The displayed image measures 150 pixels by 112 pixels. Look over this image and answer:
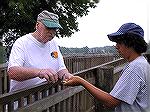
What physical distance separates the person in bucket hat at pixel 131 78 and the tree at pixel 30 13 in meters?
12.9

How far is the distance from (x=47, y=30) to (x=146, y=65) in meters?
1.40

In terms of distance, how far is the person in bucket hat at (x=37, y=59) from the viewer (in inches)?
134

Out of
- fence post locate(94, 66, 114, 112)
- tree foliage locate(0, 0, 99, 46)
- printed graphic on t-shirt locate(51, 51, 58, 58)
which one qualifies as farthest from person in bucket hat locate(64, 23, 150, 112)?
tree foliage locate(0, 0, 99, 46)

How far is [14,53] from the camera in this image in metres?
3.59

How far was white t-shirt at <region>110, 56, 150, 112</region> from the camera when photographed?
8.64 ft

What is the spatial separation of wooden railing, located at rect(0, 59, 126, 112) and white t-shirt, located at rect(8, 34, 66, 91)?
0.18 meters

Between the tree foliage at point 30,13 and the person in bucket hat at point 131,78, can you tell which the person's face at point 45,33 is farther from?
the tree foliage at point 30,13

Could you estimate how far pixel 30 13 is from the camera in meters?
17.4

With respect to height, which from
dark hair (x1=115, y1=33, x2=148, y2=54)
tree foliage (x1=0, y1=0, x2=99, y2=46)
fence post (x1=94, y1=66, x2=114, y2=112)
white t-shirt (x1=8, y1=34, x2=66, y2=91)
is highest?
tree foliage (x1=0, y1=0, x2=99, y2=46)

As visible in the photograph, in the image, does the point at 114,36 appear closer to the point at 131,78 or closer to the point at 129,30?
the point at 129,30

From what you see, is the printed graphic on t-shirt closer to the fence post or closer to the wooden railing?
the wooden railing

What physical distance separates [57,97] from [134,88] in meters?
1.51

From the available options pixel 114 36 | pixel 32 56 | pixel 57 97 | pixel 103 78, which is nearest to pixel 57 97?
pixel 57 97

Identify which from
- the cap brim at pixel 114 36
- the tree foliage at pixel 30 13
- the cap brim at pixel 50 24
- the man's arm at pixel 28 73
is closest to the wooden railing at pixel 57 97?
the man's arm at pixel 28 73
